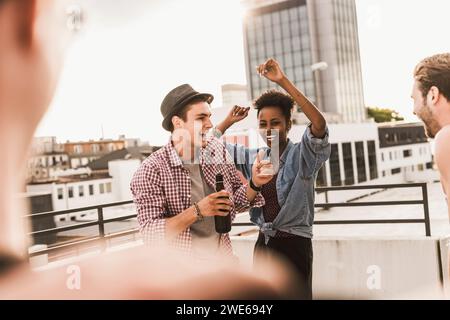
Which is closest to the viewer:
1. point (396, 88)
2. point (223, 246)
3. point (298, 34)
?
point (223, 246)

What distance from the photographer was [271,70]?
4.97 feet

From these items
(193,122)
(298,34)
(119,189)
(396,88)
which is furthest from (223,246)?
(298,34)

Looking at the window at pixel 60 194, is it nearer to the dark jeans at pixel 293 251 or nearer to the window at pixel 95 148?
the window at pixel 95 148

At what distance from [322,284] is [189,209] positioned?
2529mm

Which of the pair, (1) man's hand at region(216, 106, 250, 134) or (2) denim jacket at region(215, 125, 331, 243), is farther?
(1) man's hand at region(216, 106, 250, 134)

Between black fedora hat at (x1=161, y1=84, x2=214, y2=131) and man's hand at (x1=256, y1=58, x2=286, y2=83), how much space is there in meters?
0.20

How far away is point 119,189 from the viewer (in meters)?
29.0

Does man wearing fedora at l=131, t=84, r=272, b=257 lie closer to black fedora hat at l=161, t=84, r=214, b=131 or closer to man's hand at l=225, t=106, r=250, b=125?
black fedora hat at l=161, t=84, r=214, b=131

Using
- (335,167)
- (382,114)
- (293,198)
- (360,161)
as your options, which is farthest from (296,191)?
(382,114)

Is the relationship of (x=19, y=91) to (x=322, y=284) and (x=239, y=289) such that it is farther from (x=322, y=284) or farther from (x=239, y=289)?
(x=322, y=284)

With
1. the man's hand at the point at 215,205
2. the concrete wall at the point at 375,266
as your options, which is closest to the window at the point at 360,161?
the concrete wall at the point at 375,266

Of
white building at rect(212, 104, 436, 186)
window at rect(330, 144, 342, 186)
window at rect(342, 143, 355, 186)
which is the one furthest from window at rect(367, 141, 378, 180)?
window at rect(330, 144, 342, 186)

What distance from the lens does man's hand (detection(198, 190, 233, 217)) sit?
44.6 inches

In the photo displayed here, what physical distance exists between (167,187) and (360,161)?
30.8 meters
